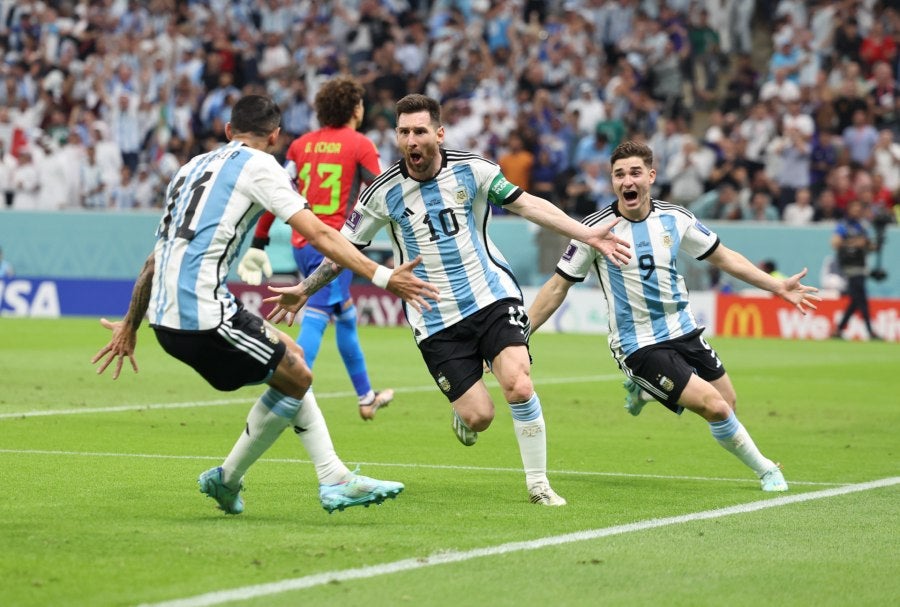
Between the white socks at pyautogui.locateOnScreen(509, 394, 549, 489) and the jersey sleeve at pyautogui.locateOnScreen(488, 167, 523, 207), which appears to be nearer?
the white socks at pyautogui.locateOnScreen(509, 394, 549, 489)

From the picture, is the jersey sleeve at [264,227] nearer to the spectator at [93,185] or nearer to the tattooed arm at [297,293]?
the tattooed arm at [297,293]

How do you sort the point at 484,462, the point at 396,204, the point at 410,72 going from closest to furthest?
the point at 396,204 → the point at 484,462 → the point at 410,72

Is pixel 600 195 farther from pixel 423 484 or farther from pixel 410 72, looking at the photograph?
pixel 423 484

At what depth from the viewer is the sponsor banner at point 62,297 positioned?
1059 inches

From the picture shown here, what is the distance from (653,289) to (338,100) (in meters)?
3.94

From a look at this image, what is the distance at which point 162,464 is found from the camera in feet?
32.0

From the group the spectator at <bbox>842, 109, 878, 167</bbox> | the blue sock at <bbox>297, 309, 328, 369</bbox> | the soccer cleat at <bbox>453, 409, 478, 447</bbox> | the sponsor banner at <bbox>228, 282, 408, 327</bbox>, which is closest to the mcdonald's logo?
the spectator at <bbox>842, 109, 878, 167</bbox>

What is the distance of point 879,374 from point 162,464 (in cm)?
1110

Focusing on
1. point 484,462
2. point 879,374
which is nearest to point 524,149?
point 879,374

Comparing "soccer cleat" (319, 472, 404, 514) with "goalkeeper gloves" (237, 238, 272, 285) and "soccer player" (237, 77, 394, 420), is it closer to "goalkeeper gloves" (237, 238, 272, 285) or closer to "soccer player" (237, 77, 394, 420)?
"goalkeeper gloves" (237, 238, 272, 285)

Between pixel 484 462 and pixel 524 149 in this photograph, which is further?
pixel 524 149

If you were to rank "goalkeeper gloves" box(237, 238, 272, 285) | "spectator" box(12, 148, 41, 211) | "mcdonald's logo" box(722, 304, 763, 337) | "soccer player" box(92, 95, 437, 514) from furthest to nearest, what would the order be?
"spectator" box(12, 148, 41, 211) → "mcdonald's logo" box(722, 304, 763, 337) → "goalkeeper gloves" box(237, 238, 272, 285) → "soccer player" box(92, 95, 437, 514)

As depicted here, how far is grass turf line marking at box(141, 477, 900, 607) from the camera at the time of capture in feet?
18.7

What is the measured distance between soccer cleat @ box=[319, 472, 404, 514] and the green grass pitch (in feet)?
0.36
